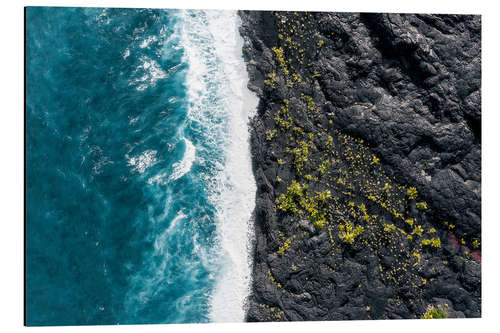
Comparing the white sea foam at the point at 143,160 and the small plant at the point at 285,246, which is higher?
the white sea foam at the point at 143,160

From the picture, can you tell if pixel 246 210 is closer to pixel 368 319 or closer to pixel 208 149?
pixel 208 149

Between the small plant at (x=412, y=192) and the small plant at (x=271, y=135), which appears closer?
the small plant at (x=412, y=192)

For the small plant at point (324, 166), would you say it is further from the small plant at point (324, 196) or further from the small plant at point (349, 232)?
the small plant at point (349, 232)

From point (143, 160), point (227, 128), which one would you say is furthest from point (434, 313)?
point (143, 160)

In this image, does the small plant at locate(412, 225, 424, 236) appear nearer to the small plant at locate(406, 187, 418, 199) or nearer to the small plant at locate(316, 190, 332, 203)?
the small plant at locate(406, 187, 418, 199)

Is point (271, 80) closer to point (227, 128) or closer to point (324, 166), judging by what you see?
point (227, 128)

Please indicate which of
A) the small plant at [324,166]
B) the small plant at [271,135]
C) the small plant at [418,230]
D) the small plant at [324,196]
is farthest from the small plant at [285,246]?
the small plant at [418,230]
